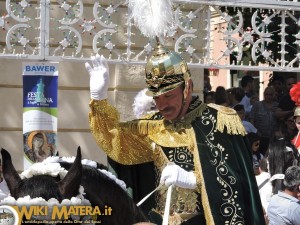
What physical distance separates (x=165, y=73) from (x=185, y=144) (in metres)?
0.39

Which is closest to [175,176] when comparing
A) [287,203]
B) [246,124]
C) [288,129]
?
[287,203]

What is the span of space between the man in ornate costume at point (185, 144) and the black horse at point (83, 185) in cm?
74

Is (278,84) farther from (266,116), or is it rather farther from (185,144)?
(185,144)

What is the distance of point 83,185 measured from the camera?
3.65 meters

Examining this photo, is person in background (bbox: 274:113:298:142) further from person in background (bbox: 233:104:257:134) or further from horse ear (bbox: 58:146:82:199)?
horse ear (bbox: 58:146:82:199)

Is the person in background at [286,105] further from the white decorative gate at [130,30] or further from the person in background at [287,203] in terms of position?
the person in background at [287,203]

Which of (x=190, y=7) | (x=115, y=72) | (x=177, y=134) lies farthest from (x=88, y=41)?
(x=177, y=134)

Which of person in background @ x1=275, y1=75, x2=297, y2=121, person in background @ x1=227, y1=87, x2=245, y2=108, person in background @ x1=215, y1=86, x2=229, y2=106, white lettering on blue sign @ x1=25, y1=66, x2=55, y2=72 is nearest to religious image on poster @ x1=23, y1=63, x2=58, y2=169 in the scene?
white lettering on blue sign @ x1=25, y1=66, x2=55, y2=72

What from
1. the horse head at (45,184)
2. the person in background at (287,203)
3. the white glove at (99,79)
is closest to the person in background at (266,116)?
the person in background at (287,203)

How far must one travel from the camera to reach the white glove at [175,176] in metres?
4.40

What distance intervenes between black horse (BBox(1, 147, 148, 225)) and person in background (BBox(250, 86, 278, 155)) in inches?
242

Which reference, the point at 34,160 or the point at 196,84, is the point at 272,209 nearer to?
the point at 34,160

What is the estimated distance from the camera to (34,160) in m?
6.40

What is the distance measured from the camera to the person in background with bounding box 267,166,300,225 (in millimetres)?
6434
